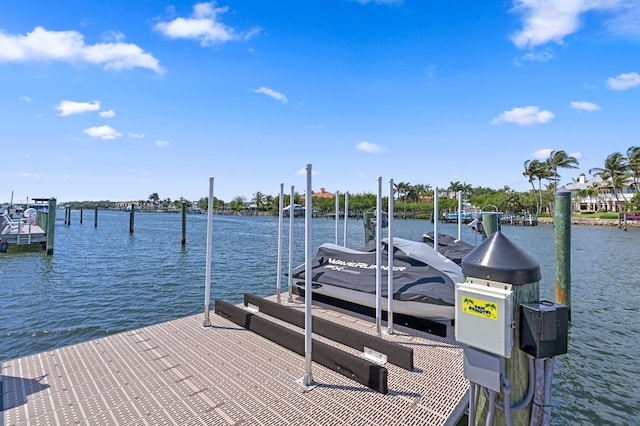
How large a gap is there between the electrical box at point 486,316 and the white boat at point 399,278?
3427 mm

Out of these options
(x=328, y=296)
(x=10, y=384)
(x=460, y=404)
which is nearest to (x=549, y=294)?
(x=328, y=296)

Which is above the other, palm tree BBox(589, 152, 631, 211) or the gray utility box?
palm tree BBox(589, 152, 631, 211)

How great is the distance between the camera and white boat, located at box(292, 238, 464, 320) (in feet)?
18.0

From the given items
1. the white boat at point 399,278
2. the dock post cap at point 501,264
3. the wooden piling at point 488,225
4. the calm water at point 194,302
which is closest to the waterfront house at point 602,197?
the calm water at point 194,302

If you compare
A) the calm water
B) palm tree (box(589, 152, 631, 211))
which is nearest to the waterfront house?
palm tree (box(589, 152, 631, 211))

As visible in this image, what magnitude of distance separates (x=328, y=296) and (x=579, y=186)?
9232 centimetres

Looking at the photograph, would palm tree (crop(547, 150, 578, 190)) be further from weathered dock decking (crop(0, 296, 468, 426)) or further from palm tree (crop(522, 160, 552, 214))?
weathered dock decking (crop(0, 296, 468, 426))

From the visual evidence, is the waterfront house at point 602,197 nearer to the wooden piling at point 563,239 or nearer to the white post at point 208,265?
the wooden piling at point 563,239

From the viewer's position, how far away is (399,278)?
20.2ft

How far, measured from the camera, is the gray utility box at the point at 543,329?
74.7 inches

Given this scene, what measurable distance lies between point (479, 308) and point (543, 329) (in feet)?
1.11

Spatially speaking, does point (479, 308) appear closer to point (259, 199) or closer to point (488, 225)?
point (488, 225)

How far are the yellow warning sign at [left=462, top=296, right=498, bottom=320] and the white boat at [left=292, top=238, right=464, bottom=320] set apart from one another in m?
3.45

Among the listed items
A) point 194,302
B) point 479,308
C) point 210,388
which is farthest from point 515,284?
point 194,302
